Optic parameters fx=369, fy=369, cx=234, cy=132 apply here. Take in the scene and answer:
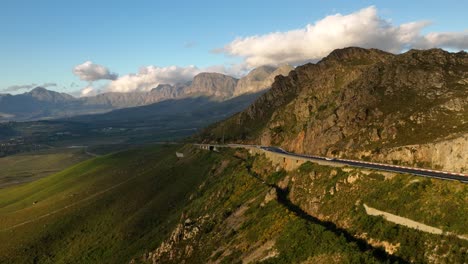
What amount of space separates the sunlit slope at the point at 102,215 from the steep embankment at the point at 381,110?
3450cm

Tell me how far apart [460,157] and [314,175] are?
22.9 meters

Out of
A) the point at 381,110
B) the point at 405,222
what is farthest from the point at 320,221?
the point at 381,110

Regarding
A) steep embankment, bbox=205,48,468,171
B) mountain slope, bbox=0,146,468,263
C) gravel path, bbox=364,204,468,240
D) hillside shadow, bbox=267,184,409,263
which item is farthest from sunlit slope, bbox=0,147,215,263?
gravel path, bbox=364,204,468,240

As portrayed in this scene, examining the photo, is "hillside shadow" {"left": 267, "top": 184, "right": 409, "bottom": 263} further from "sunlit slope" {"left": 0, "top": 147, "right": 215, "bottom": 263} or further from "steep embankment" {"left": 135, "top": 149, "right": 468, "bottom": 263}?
"sunlit slope" {"left": 0, "top": 147, "right": 215, "bottom": 263}

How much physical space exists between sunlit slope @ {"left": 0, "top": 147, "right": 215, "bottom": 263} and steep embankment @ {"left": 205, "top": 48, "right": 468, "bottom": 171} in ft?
113

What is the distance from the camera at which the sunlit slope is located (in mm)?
92500

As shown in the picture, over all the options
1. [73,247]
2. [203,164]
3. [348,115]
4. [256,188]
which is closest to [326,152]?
[348,115]

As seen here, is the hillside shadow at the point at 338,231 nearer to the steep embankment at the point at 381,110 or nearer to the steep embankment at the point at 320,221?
the steep embankment at the point at 320,221

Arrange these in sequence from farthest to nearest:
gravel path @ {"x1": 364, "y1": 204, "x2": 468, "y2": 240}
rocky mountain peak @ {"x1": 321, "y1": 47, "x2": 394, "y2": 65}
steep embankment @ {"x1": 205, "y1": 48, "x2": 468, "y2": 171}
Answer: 1. rocky mountain peak @ {"x1": 321, "y1": 47, "x2": 394, "y2": 65}
2. steep embankment @ {"x1": 205, "y1": 48, "x2": 468, "y2": 171}
3. gravel path @ {"x1": 364, "y1": 204, "x2": 468, "y2": 240}

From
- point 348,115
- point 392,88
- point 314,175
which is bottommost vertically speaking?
point 314,175

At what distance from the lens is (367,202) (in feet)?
163

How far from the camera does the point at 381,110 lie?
3339 inches

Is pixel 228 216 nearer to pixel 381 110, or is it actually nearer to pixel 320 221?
pixel 320 221

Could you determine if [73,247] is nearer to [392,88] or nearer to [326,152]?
[326,152]
